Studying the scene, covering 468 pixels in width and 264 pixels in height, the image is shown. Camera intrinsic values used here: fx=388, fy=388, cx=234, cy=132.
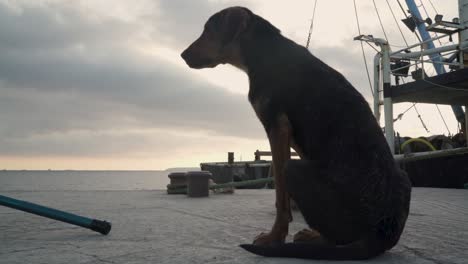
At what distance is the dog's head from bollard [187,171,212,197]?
4.62m

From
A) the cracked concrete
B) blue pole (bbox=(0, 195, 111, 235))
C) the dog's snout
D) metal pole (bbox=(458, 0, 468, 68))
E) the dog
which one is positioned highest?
metal pole (bbox=(458, 0, 468, 68))

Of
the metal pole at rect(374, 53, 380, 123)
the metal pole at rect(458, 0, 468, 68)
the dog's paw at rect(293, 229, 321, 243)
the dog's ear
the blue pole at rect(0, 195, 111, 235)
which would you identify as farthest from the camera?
the metal pole at rect(458, 0, 468, 68)

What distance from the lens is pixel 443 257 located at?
7.92ft

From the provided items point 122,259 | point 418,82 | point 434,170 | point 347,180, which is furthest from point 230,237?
point 434,170

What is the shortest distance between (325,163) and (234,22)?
1.47 m

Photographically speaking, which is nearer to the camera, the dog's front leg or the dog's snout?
the dog's front leg

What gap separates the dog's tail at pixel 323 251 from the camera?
90.5 inches

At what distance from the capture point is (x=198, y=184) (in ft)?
26.0

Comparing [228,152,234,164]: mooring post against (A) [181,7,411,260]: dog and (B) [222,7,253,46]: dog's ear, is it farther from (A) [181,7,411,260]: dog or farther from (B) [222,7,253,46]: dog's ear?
(A) [181,7,411,260]: dog

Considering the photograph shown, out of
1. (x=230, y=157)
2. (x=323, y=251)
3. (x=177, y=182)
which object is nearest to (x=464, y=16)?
(x=230, y=157)

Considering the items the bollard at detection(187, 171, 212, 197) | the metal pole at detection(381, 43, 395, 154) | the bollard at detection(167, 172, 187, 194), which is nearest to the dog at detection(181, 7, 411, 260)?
the bollard at detection(187, 171, 212, 197)

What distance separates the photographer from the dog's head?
3.21 m

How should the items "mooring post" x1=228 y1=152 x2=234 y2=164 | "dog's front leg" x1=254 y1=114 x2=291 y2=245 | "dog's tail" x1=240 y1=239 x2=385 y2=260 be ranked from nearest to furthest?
"dog's tail" x1=240 y1=239 x2=385 y2=260 → "dog's front leg" x1=254 y1=114 x2=291 y2=245 → "mooring post" x1=228 y1=152 x2=234 y2=164

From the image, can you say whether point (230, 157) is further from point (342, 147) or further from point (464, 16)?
point (342, 147)
